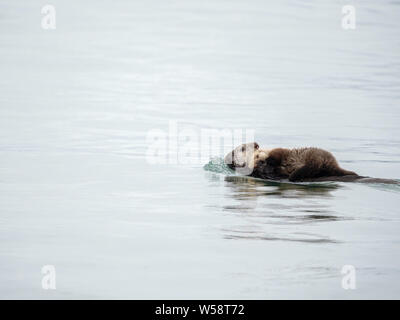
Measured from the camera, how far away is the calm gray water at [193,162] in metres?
6.63

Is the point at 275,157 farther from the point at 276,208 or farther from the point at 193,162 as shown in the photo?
the point at 276,208

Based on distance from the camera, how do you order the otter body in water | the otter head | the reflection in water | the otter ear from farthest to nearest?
the otter head → the otter ear → the otter body in water → the reflection in water

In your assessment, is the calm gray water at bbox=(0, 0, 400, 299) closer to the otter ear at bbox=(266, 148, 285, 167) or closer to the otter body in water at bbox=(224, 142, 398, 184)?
the otter body in water at bbox=(224, 142, 398, 184)

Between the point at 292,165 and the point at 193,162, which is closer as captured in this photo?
the point at 292,165

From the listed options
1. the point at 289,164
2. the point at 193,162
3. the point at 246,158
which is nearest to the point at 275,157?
the point at 289,164

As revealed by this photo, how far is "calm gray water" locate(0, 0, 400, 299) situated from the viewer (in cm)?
663

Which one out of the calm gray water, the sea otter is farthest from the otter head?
the calm gray water

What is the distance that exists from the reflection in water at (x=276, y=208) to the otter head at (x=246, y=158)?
15 cm

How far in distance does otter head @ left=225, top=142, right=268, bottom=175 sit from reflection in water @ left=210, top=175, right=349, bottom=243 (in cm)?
15

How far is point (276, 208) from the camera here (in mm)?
8430

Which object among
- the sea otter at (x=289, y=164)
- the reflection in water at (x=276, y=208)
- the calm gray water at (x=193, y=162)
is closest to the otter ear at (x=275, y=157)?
the sea otter at (x=289, y=164)

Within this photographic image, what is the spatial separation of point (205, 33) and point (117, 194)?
1333cm

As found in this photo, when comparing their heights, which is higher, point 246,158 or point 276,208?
point 246,158

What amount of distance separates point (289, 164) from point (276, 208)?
1.45 m
